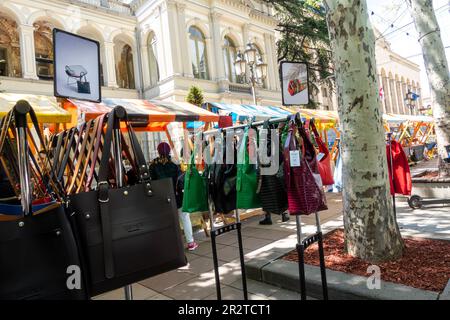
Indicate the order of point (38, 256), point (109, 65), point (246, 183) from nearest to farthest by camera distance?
point (38, 256)
point (246, 183)
point (109, 65)

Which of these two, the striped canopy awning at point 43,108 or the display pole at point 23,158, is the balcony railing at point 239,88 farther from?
the display pole at point 23,158

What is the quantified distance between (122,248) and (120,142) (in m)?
0.58

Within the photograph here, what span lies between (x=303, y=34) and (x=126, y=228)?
24.1 metres

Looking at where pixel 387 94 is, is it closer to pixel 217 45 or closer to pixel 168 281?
pixel 217 45

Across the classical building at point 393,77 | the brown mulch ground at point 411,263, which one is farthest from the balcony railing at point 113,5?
the classical building at point 393,77

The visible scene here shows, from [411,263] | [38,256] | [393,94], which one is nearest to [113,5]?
[411,263]

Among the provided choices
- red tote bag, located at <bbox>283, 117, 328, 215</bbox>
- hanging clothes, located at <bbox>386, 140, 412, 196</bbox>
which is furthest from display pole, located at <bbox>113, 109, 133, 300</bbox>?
Result: hanging clothes, located at <bbox>386, 140, 412, 196</bbox>

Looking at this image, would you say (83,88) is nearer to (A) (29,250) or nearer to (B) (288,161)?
(B) (288,161)

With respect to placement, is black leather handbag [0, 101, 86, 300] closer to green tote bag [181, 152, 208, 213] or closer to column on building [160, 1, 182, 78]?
green tote bag [181, 152, 208, 213]

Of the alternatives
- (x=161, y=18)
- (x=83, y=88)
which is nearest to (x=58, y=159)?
(x=83, y=88)

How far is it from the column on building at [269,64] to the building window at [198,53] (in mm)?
5853

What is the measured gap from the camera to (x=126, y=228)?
5.26ft

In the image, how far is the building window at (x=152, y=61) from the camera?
20.1 metres

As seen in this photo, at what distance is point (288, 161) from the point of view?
259 centimetres
